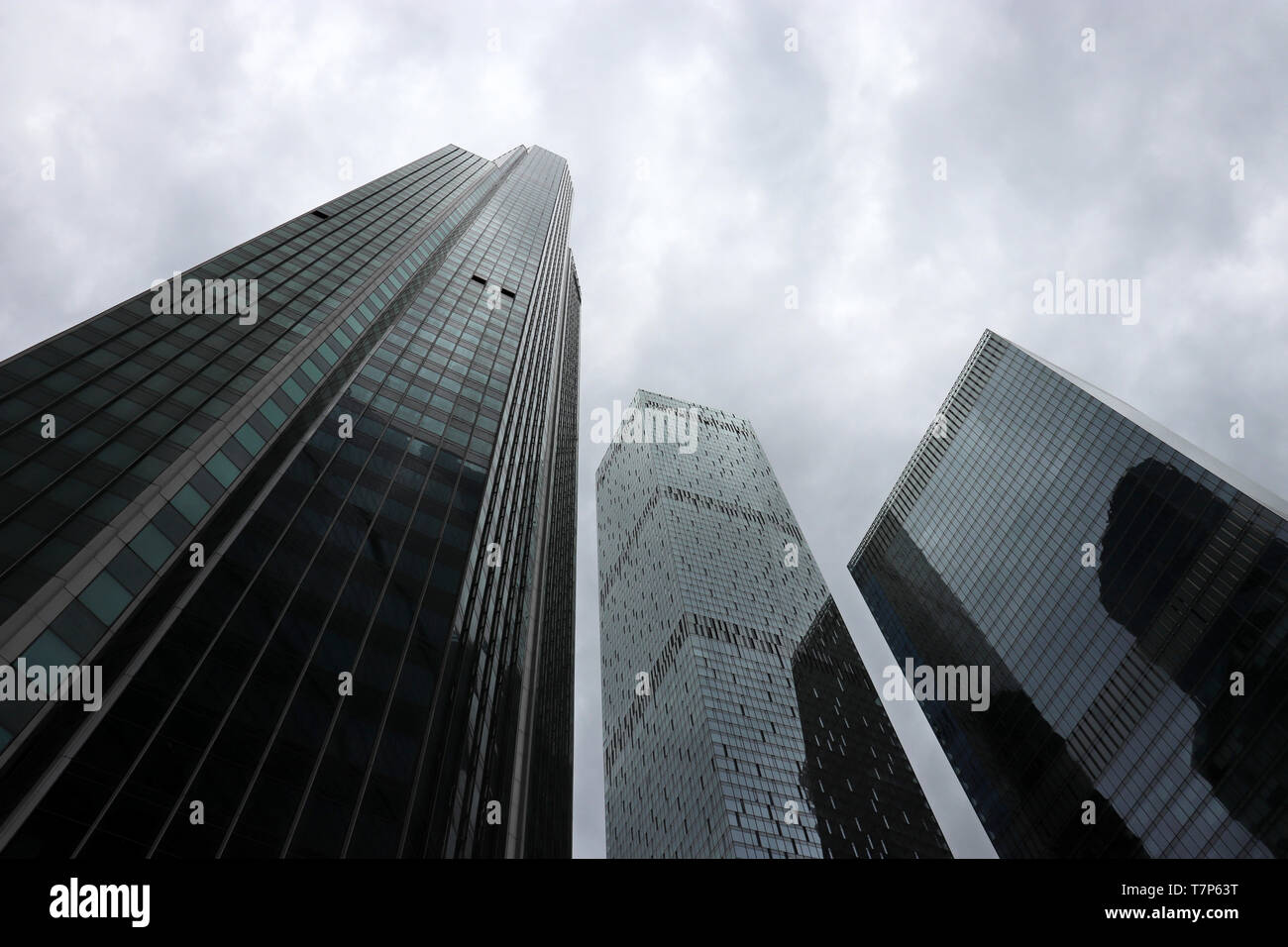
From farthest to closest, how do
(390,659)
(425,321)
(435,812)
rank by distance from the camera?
(425,321) → (390,659) → (435,812)

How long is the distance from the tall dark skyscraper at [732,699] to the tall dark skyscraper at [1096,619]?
16.1 meters

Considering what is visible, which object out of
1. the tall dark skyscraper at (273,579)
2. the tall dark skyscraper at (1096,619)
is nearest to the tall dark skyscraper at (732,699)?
the tall dark skyscraper at (1096,619)

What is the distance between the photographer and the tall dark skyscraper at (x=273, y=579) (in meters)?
24.8

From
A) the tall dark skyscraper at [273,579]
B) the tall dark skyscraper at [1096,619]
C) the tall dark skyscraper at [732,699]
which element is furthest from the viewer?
the tall dark skyscraper at [732,699]

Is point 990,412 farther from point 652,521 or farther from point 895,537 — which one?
point 652,521

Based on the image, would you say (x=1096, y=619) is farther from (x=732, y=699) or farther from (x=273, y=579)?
(x=273, y=579)

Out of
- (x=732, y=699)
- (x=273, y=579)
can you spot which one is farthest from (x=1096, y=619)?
(x=273, y=579)

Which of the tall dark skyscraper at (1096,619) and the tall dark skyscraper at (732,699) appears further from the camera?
the tall dark skyscraper at (732,699)

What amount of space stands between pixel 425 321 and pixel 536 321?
24290 mm

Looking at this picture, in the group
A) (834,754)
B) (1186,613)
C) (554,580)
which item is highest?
(554,580)

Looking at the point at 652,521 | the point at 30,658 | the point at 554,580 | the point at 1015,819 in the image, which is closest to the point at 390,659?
the point at 30,658

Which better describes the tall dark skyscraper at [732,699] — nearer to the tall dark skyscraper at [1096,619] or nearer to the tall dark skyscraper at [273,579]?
the tall dark skyscraper at [1096,619]

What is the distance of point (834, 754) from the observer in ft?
418

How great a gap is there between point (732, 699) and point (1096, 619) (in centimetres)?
5466
